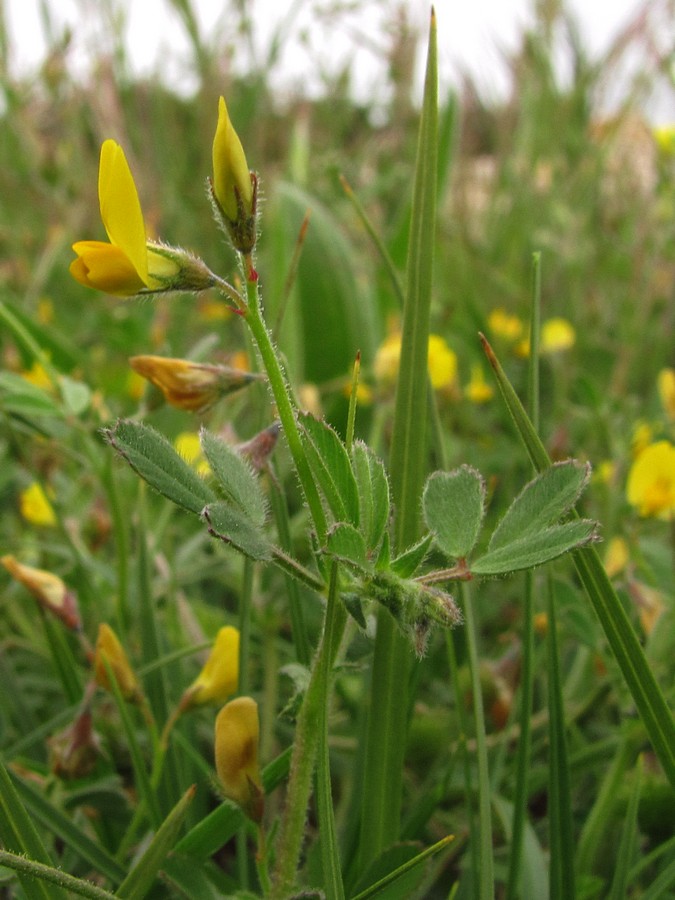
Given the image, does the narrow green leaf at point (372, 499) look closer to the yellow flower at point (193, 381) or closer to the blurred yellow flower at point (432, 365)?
the yellow flower at point (193, 381)

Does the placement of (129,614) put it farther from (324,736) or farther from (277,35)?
(277,35)

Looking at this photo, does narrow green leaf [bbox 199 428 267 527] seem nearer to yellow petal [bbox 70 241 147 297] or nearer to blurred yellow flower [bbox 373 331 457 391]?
yellow petal [bbox 70 241 147 297]

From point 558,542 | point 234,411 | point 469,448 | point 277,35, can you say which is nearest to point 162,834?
point 558,542

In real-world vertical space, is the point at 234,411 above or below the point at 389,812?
above

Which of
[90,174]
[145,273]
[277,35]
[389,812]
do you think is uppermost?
[277,35]

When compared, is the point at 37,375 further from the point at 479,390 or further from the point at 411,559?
the point at 411,559
